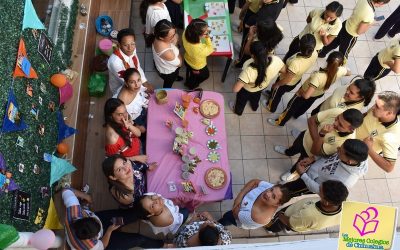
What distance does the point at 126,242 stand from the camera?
3711 mm

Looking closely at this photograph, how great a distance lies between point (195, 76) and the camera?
193 inches

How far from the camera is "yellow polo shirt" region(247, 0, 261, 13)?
16.5ft

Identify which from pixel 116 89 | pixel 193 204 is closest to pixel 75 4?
pixel 116 89

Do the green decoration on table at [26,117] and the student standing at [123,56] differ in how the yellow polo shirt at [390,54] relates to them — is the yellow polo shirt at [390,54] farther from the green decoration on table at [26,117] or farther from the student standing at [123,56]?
the green decoration on table at [26,117]

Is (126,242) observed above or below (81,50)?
below

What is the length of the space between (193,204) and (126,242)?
85cm

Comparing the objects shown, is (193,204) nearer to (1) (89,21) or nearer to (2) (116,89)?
(2) (116,89)

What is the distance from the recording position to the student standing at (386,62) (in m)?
4.37

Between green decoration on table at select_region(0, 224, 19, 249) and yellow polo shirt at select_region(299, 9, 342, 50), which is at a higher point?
yellow polo shirt at select_region(299, 9, 342, 50)

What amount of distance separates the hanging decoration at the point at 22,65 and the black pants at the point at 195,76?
2.06 m

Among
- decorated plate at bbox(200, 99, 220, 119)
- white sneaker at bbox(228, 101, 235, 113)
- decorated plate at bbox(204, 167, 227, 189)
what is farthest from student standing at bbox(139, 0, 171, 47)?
decorated plate at bbox(204, 167, 227, 189)

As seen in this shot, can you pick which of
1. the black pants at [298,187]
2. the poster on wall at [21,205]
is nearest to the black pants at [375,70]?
the black pants at [298,187]

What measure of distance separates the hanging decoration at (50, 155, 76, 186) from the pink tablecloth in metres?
0.92

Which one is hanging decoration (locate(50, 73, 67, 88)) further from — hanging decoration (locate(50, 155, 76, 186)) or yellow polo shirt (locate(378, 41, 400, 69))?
yellow polo shirt (locate(378, 41, 400, 69))
